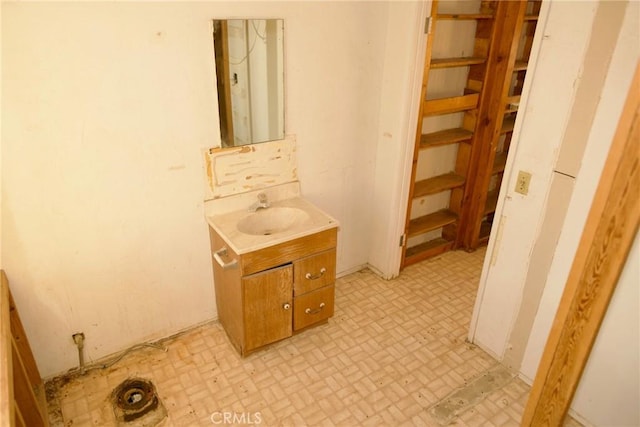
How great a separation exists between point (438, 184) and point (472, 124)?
0.50m

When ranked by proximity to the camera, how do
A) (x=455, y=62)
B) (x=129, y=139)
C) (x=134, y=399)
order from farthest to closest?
(x=455, y=62)
(x=134, y=399)
(x=129, y=139)

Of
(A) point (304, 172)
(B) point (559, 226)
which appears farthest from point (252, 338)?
(B) point (559, 226)

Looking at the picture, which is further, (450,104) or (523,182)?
(450,104)

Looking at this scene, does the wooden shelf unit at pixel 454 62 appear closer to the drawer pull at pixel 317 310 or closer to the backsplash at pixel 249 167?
the backsplash at pixel 249 167

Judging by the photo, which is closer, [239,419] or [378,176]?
[239,419]

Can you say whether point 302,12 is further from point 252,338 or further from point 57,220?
point 252,338

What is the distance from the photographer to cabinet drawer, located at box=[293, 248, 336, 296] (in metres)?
2.35

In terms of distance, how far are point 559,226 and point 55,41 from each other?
227cm

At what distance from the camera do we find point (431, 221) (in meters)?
3.39

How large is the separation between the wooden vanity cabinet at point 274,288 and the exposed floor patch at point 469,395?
814mm

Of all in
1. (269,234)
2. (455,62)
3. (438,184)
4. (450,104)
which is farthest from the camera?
(438,184)

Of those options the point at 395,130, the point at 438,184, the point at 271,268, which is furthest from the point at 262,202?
the point at 438,184

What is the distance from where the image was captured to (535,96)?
→ 76.6 inches

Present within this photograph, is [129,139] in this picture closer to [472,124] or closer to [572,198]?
[572,198]
